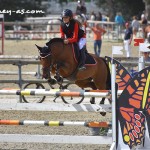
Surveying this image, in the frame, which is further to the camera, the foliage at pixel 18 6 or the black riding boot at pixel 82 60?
the foliage at pixel 18 6

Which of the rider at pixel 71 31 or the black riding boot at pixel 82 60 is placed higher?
the rider at pixel 71 31

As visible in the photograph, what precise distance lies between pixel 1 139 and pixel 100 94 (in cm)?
144

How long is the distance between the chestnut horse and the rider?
0.15 metres

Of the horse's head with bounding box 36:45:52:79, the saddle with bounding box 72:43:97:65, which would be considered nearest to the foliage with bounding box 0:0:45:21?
the saddle with bounding box 72:43:97:65

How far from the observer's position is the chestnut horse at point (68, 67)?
11031 mm

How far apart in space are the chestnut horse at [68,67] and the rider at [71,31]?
5.9 inches

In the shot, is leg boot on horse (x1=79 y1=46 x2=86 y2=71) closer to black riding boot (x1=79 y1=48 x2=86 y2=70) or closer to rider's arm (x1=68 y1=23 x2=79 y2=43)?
black riding boot (x1=79 y1=48 x2=86 y2=70)

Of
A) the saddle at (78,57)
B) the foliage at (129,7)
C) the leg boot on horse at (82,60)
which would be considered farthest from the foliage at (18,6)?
the leg boot on horse at (82,60)

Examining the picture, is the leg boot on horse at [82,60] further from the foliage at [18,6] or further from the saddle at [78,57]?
the foliage at [18,6]

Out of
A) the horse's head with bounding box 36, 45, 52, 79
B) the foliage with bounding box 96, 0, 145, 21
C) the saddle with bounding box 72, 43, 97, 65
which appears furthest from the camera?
the foliage with bounding box 96, 0, 145, 21

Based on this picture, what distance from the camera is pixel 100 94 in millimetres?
7227

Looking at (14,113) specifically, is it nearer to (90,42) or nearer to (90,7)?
(90,42)

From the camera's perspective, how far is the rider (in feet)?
36.6

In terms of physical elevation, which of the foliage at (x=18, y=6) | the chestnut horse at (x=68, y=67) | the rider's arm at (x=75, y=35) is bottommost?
the chestnut horse at (x=68, y=67)
